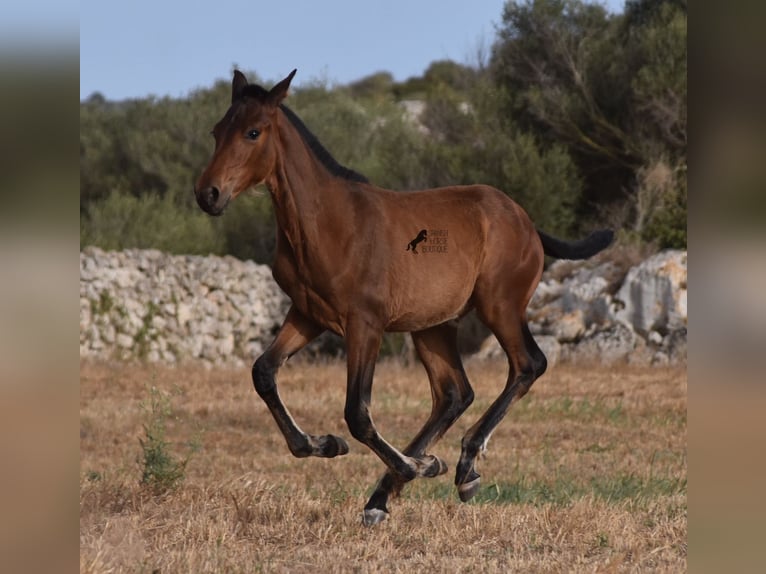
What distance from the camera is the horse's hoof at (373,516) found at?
6.42 m

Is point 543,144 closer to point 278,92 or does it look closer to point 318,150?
point 318,150

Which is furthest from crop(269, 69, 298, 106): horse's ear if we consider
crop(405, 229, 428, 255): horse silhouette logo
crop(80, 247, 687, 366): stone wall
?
crop(80, 247, 687, 366): stone wall

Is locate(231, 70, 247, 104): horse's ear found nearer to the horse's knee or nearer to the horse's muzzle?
the horse's muzzle

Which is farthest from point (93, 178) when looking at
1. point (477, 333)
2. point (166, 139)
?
point (477, 333)

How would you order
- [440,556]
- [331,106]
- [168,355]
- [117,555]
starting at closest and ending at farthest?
[117,555]
[440,556]
[168,355]
[331,106]

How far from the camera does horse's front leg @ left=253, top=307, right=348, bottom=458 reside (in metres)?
6.30

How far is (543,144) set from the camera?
2372cm

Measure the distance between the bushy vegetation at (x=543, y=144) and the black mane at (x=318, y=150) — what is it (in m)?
14.6

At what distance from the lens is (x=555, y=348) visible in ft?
59.2

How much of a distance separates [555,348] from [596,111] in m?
7.99

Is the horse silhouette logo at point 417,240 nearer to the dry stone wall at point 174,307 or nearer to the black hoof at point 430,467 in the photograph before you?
the black hoof at point 430,467

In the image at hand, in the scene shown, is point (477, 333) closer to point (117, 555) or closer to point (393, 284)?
point (393, 284)

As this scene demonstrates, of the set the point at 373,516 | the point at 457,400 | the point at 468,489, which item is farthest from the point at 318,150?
the point at 468,489

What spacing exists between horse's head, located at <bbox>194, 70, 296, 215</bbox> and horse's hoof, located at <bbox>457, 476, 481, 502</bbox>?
2314 millimetres
